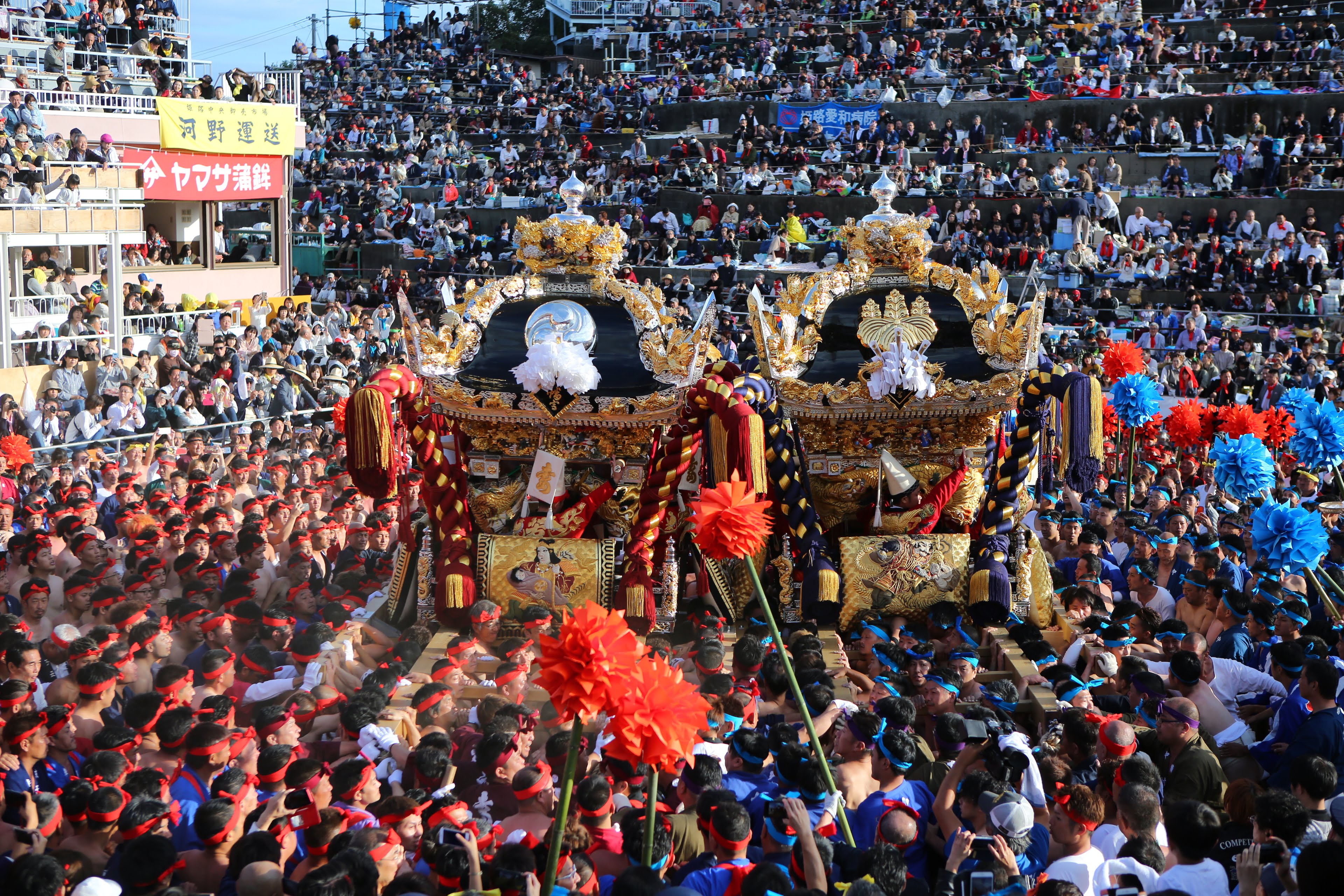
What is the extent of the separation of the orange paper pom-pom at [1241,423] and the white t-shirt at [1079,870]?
240 inches

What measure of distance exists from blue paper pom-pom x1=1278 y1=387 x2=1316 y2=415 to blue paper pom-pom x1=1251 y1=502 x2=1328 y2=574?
9.47ft

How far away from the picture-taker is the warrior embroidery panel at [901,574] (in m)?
8.95

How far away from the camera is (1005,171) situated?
25078 mm

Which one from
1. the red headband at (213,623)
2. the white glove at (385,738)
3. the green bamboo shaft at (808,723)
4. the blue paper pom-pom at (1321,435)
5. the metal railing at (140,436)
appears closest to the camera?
the green bamboo shaft at (808,723)

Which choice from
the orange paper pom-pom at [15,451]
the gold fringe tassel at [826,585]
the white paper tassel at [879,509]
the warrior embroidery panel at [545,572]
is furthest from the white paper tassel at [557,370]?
the orange paper pom-pom at [15,451]

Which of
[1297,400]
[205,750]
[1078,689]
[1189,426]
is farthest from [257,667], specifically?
[1297,400]

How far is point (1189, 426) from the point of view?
11.2m

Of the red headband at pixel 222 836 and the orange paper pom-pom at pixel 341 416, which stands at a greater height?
the orange paper pom-pom at pixel 341 416

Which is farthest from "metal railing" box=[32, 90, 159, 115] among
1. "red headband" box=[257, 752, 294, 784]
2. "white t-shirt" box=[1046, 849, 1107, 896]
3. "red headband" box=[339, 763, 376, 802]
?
"white t-shirt" box=[1046, 849, 1107, 896]

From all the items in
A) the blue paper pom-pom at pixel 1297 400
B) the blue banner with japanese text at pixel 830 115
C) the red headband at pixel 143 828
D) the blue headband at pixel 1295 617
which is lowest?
the red headband at pixel 143 828

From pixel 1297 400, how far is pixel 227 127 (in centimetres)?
1889

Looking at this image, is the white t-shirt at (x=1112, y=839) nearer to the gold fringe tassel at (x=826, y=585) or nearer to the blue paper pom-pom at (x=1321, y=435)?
the gold fringe tassel at (x=826, y=585)

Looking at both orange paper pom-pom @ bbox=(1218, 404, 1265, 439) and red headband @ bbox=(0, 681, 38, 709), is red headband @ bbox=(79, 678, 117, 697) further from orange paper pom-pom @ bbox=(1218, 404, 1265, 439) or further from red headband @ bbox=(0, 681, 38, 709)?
orange paper pom-pom @ bbox=(1218, 404, 1265, 439)

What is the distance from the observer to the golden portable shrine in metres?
8.67
